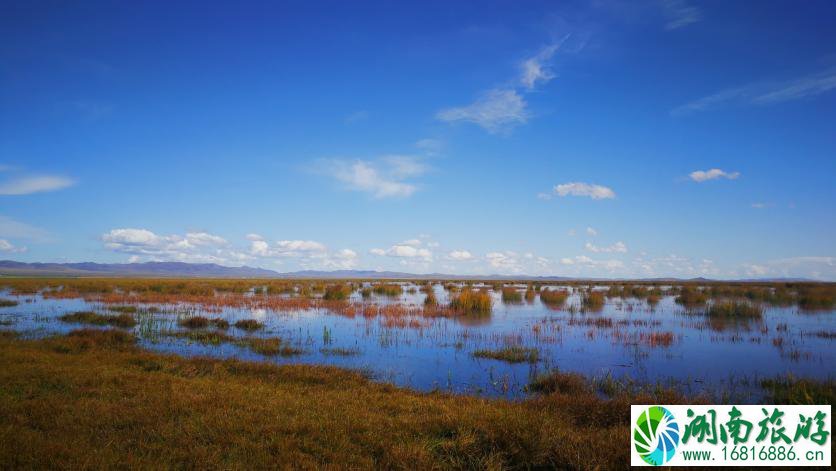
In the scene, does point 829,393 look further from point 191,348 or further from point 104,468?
point 191,348

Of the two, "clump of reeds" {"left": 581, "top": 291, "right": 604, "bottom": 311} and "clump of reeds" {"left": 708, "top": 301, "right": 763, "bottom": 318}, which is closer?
"clump of reeds" {"left": 708, "top": 301, "right": 763, "bottom": 318}

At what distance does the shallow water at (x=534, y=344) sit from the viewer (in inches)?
561

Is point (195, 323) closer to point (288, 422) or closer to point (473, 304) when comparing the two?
point (473, 304)

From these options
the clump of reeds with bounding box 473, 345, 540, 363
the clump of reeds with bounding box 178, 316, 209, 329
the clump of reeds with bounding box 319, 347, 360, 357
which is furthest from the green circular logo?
the clump of reeds with bounding box 178, 316, 209, 329

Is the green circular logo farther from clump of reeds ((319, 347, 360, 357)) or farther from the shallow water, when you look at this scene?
clump of reeds ((319, 347, 360, 357))

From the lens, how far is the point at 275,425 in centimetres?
759

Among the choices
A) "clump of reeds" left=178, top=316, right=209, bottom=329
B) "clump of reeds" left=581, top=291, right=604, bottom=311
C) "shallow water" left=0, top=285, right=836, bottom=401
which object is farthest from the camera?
"clump of reeds" left=581, top=291, right=604, bottom=311

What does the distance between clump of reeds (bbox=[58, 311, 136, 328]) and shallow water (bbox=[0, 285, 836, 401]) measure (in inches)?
33.9

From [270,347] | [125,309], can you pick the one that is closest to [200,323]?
[270,347]

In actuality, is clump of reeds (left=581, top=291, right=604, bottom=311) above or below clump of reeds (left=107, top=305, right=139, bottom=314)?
above

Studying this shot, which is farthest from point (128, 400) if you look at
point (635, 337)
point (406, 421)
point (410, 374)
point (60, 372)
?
point (635, 337)

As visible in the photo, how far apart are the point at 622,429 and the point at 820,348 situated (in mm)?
17990

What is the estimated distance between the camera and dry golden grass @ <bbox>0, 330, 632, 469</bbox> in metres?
6.31

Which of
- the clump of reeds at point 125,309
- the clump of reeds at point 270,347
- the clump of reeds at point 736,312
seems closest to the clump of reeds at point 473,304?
the clump of reeds at point 736,312
